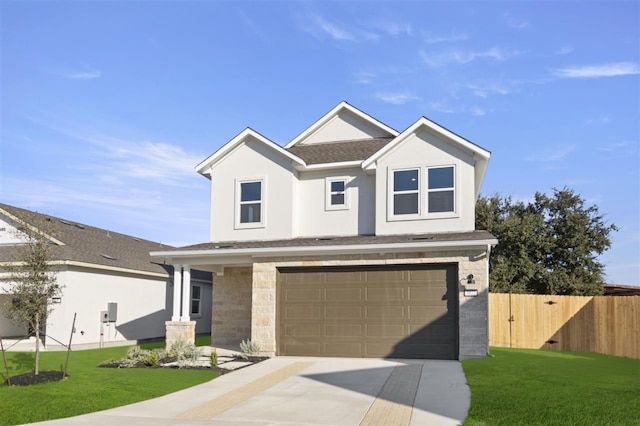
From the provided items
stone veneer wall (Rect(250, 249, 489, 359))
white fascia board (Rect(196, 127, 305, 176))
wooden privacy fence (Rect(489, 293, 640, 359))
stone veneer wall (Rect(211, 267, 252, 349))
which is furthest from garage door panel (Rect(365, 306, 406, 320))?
stone veneer wall (Rect(211, 267, 252, 349))

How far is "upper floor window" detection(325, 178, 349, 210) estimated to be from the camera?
18.3m

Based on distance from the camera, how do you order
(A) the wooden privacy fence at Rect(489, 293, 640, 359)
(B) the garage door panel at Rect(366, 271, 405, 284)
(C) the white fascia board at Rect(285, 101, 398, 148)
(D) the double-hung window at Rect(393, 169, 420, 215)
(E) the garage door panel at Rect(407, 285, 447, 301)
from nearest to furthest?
(E) the garage door panel at Rect(407, 285, 447, 301)
(B) the garage door panel at Rect(366, 271, 405, 284)
(D) the double-hung window at Rect(393, 169, 420, 215)
(A) the wooden privacy fence at Rect(489, 293, 640, 359)
(C) the white fascia board at Rect(285, 101, 398, 148)

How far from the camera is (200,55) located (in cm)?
1645

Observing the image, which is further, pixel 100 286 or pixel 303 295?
pixel 100 286

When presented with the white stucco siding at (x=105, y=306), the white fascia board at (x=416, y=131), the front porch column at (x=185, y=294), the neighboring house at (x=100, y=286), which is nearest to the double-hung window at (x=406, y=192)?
the white fascia board at (x=416, y=131)

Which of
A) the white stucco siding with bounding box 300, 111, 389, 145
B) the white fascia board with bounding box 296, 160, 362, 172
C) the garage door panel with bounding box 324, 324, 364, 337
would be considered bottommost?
the garage door panel with bounding box 324, 324, 364, 337

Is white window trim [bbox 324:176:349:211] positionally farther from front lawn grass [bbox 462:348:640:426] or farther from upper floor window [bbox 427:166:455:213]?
front lawn grass [bbox 462:348:640:426]

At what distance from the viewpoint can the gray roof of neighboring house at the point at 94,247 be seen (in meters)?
20.2

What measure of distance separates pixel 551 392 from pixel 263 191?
11052mm

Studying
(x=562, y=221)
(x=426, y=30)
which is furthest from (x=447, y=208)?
(x=562, y=221)

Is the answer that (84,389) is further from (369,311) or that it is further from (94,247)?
(94,247)

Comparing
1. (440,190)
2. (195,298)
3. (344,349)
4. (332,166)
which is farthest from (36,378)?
(195,298)

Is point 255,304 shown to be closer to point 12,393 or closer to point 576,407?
point 12,393

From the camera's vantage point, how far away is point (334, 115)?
20.5m
